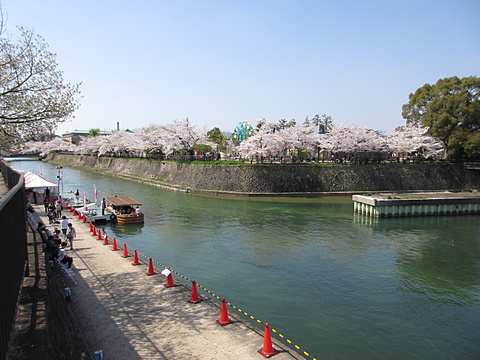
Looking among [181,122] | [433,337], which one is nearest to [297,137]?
[181,122]

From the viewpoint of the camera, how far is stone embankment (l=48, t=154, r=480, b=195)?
4394cm

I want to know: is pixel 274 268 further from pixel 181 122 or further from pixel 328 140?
pixel 181 122

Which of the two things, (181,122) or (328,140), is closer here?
(328,140)

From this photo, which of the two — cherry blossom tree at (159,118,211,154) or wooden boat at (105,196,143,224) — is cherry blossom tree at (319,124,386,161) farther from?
wooden boat at (105,196,143,224)

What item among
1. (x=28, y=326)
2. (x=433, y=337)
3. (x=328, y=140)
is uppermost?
(x=328, y=140)

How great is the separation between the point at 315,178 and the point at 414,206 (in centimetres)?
1417

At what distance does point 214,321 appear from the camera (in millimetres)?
9703

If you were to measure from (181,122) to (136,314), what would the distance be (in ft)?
170

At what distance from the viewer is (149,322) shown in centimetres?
962

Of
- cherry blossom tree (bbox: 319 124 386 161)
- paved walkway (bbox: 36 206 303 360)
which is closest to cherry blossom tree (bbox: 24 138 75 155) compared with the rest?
cherry blossom tree (bbox: 319 124 386 161)

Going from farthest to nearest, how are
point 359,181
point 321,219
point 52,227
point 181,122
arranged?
point 181,122
point 359,181
point 321,219
point 52,227

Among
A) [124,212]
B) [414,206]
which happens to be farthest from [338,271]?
[414,206]

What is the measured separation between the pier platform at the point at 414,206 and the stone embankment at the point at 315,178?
1119cm

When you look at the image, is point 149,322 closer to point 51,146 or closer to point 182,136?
point 182,136
